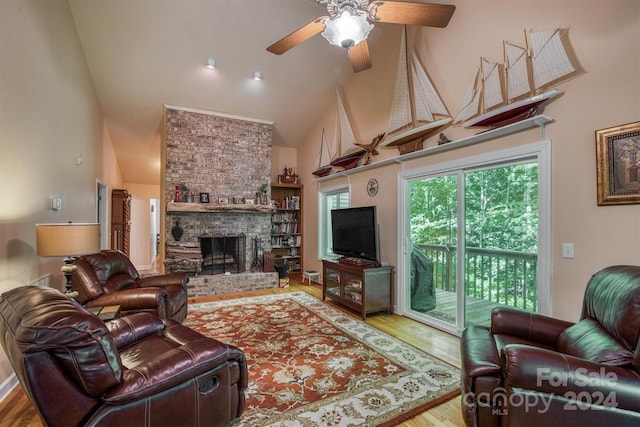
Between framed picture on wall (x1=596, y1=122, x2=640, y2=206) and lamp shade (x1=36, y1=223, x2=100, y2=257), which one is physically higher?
framed picture on wall (x1=596, y1=122, x2=640, y2=206)

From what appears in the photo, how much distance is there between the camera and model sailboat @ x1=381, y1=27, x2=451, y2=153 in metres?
3.31

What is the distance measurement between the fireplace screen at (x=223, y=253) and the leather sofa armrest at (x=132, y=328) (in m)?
3.34

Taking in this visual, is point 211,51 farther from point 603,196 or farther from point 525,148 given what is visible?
point 603,196

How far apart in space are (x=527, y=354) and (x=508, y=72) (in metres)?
2.42

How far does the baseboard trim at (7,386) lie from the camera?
6.66ft

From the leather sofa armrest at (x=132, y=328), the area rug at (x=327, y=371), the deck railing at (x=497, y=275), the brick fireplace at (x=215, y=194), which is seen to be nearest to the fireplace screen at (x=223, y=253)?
the brick fireplace at (x=215, y=194)

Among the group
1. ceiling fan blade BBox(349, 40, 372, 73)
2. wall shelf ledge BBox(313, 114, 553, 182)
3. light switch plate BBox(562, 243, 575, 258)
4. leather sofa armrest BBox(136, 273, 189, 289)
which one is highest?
ceiling fan blade BBox(349, 40, 372, 73)

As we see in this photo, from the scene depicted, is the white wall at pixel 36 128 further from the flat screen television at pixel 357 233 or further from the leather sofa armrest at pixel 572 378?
the flat screen television at pixel 357 233

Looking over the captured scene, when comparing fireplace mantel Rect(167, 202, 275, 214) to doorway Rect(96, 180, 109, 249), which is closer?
fireplace mantel Rect(167, 202, 275, 214)

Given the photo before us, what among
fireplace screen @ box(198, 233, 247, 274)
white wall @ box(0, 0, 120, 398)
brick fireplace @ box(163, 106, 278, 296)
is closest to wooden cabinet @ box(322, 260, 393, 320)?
brick fireplace @ box(163, 106, 278, 296)

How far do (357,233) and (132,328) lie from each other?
9.37 ft

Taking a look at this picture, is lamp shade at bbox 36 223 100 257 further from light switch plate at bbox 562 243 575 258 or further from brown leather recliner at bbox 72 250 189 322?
light switch plate at bbox 562 243 575 258

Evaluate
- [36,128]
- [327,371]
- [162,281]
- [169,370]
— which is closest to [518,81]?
[327,371]

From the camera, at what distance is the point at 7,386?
209 centimetres
